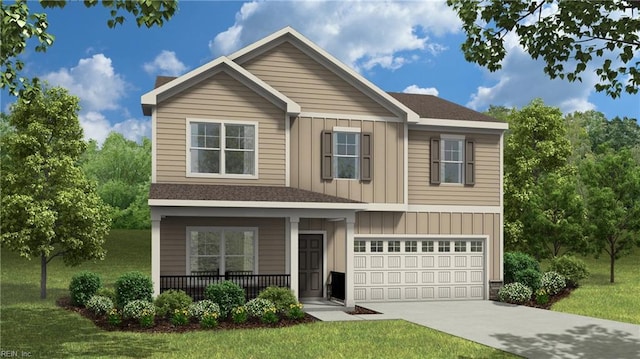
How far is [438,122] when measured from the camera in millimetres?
23984

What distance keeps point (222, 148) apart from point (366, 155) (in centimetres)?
483

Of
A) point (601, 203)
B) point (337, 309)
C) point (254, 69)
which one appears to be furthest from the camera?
point (601, 203)

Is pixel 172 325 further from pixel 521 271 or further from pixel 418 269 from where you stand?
pixel 521 271

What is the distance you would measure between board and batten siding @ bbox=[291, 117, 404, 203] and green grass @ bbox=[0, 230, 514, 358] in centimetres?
577

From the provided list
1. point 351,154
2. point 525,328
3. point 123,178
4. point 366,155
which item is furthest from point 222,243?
point 123,178

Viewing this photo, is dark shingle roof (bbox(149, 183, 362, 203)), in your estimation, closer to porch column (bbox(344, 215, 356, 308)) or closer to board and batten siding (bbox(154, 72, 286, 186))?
board and batten siding (bbox(154, 72, 286, 186))

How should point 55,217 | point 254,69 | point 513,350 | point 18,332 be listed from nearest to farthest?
point 513,350
point 18,332
point 254,69
point 55,217

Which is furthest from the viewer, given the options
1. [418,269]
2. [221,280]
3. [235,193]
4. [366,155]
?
[418,269]

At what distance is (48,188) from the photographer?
2512 cm

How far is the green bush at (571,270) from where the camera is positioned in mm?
26469

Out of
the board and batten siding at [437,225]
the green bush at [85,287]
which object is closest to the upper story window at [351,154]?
the board and batten siding at [437,225]

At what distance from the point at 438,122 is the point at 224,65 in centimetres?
763

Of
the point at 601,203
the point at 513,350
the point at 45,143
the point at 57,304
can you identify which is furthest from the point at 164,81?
the point at 601,203

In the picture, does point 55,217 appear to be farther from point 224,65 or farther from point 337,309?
point 337,309
